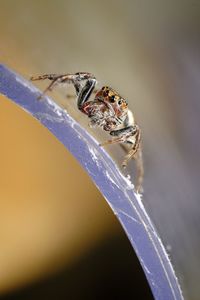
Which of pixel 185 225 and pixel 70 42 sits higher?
Result: pixel 70 42

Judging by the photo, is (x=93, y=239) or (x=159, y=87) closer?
(x=159, y=87)

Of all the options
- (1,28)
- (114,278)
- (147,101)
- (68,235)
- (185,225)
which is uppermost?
(1,28)

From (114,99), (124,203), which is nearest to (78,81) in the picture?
(114,99)

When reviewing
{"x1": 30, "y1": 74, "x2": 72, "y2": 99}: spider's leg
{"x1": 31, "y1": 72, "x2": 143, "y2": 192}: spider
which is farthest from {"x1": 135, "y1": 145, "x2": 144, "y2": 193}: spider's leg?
Result: {"x1": 30, "y1": 74, "x2": 72, "y2": 99}: spider's leg

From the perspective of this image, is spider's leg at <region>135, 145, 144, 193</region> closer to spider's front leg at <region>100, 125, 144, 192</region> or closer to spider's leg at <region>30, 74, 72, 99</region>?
spider's front leg at <region>100, 125, 144, 192</region>

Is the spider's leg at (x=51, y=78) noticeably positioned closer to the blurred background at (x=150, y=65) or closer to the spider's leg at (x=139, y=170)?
the blurred background at (x=150, y=65)

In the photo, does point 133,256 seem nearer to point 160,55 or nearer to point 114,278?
point 114,278

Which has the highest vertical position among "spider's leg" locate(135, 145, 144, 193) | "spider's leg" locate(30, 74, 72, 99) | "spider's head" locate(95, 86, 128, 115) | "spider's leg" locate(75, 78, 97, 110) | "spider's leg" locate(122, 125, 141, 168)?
"spider's leg" locate(30, 74, 72, 99)

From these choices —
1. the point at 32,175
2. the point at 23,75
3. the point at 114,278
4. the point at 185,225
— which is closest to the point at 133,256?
the point at 114,278
